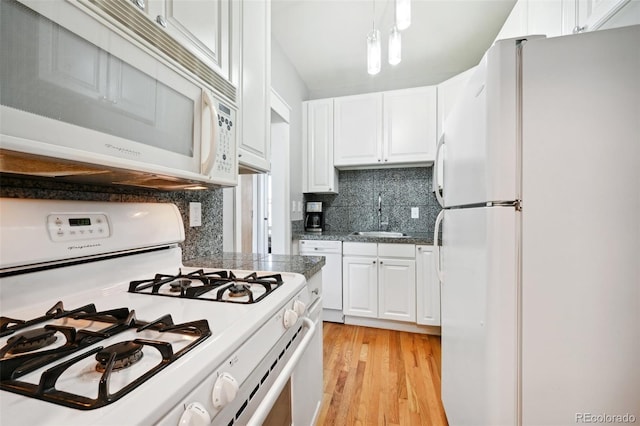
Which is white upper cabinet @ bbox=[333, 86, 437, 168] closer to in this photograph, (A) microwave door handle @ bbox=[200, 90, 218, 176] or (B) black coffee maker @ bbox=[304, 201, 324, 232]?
(B) black coffee maker @ bbox=[304, 201, 324, 232]

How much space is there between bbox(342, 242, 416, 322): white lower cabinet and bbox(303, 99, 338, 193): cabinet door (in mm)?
767

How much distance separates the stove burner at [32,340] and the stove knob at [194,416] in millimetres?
323

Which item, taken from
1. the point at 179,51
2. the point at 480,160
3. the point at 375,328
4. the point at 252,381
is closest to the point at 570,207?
the point at 480,160

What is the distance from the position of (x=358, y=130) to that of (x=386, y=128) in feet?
0.94

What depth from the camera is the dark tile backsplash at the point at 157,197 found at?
2.30 ft

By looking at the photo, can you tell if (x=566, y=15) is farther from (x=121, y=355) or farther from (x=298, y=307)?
(x=121, y=355)

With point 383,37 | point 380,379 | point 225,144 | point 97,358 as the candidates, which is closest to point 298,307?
point 97,358

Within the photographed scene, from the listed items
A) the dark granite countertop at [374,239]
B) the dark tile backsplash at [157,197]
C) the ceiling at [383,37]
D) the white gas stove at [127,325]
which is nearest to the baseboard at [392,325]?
the dark granite countertop at [374,239]

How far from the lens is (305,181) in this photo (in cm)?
295

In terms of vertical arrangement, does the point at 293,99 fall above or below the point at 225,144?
above

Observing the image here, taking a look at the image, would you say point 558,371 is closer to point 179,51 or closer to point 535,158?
point 535,158

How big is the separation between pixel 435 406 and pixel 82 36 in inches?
82.9

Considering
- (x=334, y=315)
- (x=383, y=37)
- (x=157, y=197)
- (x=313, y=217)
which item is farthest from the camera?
(x=313, y=217)

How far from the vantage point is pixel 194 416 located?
1.24 ft
